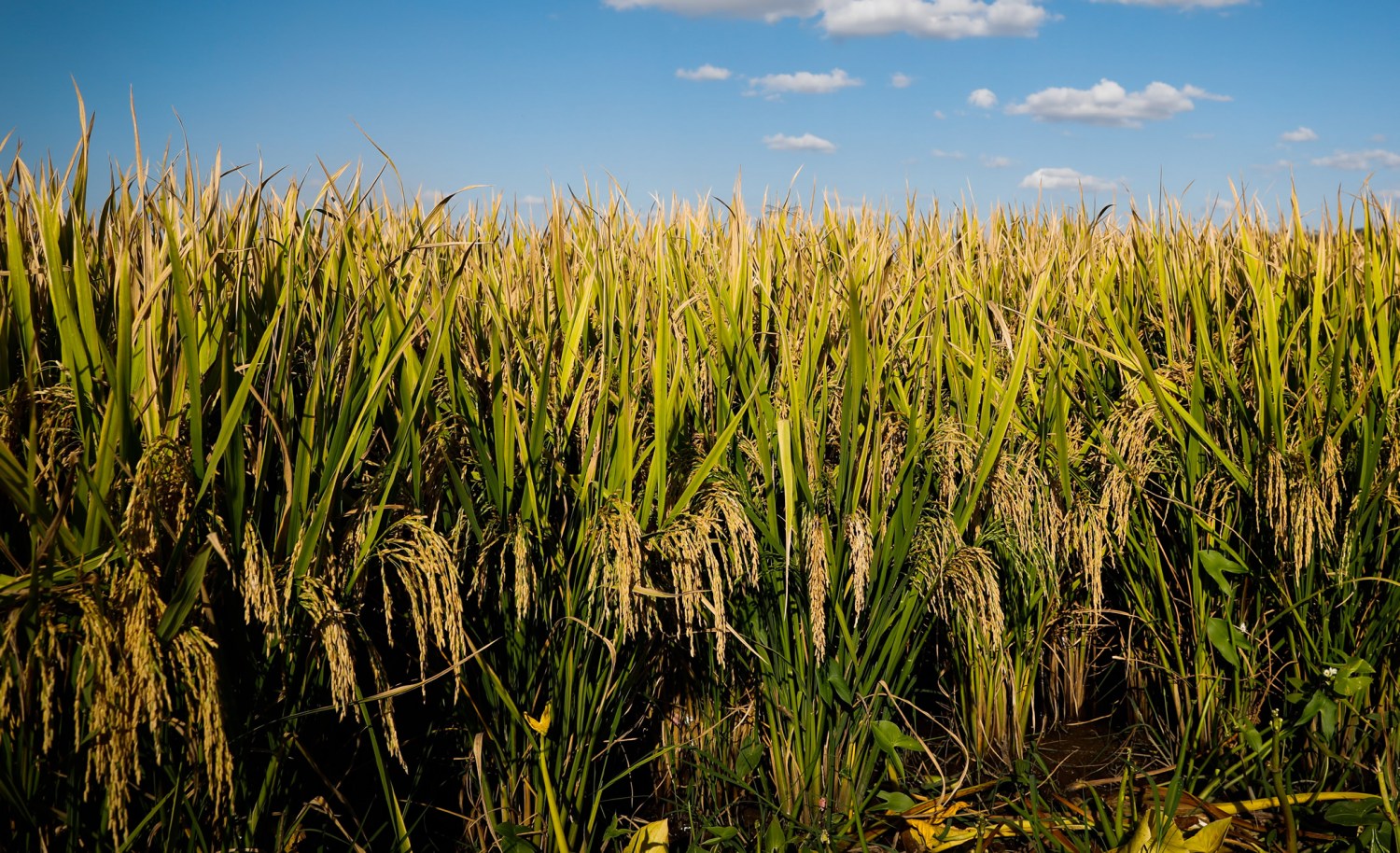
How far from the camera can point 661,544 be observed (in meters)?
1.77

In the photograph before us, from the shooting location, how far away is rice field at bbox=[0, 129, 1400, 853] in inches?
55.0

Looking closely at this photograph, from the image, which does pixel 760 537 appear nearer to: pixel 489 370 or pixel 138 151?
pixel 489 370

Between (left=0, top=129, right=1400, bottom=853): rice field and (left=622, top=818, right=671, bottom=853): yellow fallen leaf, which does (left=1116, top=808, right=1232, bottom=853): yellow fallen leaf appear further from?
(left=622, top=818, right=671, bottom=853): yellow fallen leaf

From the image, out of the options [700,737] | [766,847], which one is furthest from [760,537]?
[766,847]

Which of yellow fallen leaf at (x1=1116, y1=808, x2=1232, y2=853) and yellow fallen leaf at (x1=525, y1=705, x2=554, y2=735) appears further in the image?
yellow fallen leaf at (x1=1116, y1=808, x2=1232, y2=853)

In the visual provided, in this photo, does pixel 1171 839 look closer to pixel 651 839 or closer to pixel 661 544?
pixel 651 839

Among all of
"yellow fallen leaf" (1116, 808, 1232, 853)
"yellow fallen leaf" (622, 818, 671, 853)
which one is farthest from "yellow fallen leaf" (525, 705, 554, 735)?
"yellow fallen leaf" (1116, 808, 1232, 853)

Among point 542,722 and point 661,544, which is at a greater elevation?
point 661,544

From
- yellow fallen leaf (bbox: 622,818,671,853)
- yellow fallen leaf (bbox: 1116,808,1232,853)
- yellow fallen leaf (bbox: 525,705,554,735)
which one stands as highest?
yellow fallen leaf (bbox: 525,705,554,735)

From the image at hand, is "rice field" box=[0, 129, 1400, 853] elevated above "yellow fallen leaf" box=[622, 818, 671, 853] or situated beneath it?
elevated above

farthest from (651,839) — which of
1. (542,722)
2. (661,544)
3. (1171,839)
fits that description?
(1171,839)

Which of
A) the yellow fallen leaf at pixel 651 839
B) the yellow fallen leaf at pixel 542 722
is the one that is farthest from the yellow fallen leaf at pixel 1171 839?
the yellow fallen leaf at pixel 542 722

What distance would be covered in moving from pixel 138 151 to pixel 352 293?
46 centimetres

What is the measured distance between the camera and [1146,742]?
252cm
